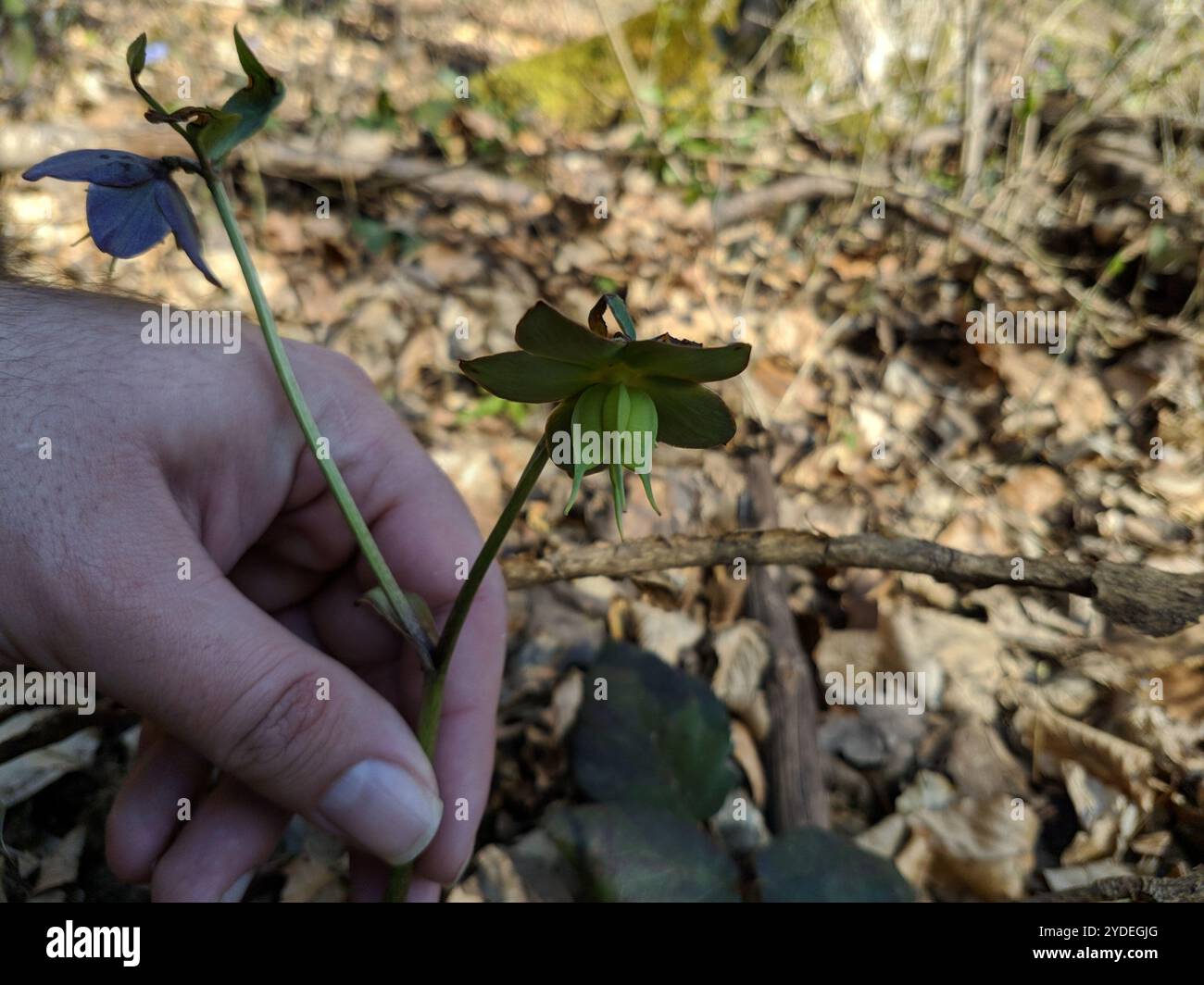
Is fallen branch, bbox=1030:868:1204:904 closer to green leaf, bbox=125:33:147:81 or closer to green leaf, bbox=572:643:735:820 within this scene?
green leaf, bbox=572:643:735:820

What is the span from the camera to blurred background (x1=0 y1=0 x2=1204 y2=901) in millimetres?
1493

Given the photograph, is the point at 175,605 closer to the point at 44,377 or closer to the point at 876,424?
the point at 44,377

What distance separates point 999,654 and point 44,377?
1.86 meters

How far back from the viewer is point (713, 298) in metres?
2.73

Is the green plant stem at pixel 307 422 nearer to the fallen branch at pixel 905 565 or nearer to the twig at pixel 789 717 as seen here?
the fallen branch at pixel 905 565

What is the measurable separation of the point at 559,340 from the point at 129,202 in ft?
1.71

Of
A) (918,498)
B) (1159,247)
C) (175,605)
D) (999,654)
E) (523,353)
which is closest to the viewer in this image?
(523,353)

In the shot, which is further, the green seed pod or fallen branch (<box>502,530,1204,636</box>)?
fallen branch (<box>502,530,1204,636</box>)

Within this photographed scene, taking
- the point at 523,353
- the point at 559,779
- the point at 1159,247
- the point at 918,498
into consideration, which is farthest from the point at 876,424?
the point at 523,353
